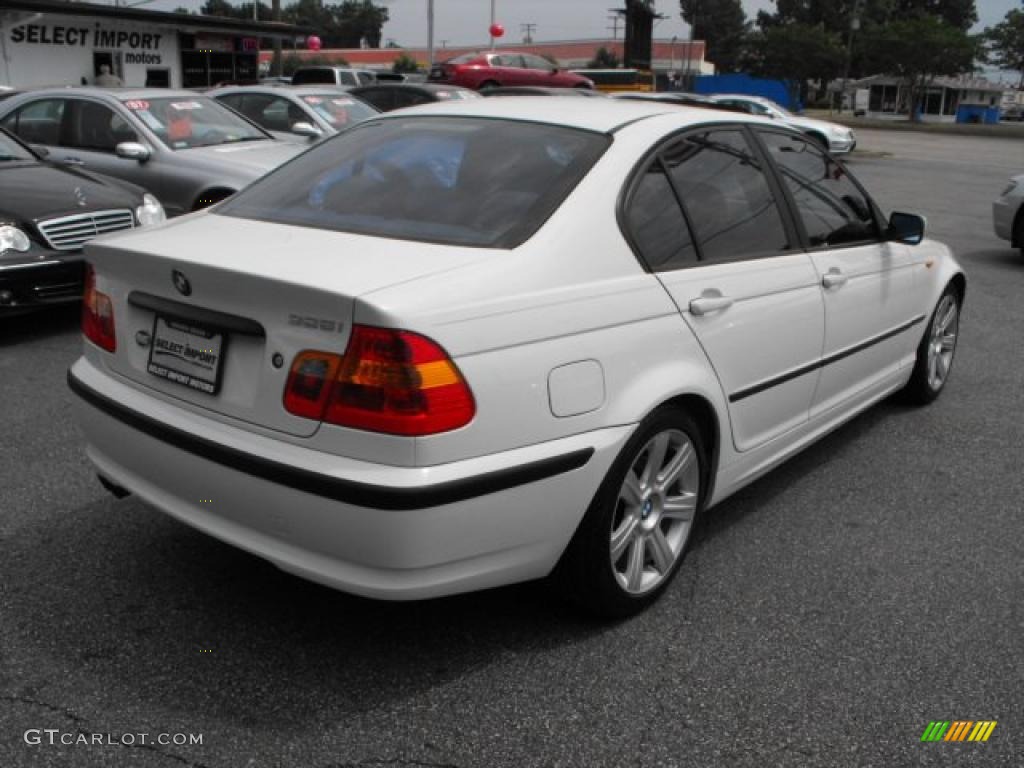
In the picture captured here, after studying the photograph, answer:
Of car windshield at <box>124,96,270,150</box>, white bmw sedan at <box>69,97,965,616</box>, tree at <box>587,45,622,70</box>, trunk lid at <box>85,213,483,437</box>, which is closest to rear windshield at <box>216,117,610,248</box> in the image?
white bmw sedan at <box>69,97,965,616</box>

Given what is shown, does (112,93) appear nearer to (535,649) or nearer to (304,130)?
(304,130)

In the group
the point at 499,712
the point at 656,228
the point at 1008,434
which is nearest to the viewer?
the point at 499,712

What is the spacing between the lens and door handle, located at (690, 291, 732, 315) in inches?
121

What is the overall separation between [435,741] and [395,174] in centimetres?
176

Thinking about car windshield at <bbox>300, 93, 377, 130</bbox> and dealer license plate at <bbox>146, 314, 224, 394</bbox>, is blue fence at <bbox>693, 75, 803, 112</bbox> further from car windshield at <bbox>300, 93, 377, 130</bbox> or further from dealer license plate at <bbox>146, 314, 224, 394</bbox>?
dealer license plate at <bbox>146, 314, 224, 394</bbox>

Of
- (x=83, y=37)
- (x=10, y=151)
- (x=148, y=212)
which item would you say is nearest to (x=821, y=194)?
(x=148, y=212)

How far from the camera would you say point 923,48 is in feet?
191

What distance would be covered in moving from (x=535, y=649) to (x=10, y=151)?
20.2 feet

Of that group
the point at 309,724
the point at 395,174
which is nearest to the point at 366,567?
the point at 309,724

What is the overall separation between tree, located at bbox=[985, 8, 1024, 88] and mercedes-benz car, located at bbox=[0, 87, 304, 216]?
84.6 m

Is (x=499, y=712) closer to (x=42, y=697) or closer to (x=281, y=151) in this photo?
(x=42, y=697)

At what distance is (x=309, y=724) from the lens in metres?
2.52

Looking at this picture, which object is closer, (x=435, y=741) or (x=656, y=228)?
(x=435, y=741)

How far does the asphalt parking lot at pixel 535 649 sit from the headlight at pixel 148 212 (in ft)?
9.83
